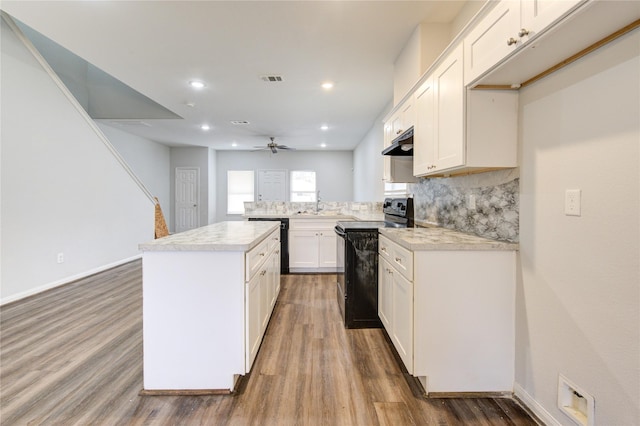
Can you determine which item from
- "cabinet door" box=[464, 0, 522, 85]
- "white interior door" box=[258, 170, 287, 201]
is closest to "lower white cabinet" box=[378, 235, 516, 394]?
"cabinet door" box=[464, 0, 522, 85]

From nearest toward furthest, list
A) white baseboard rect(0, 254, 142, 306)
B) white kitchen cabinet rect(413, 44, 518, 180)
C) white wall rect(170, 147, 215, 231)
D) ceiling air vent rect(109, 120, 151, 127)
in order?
1. white kitchen cabinet rect(413, 44, 518, 180)
2. white baseboard rect(0, 254, 142, 306)
3. ceiling air vent rect(109, 120, 151, 127)
4. white wall rect(170, 147, 215, 231)

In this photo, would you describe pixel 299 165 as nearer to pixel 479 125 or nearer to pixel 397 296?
pixel 397 296

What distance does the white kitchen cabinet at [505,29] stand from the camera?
1.06 m

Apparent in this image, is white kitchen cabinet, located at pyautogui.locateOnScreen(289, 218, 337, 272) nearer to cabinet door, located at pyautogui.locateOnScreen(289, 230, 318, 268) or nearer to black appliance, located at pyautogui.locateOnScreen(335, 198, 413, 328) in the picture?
cabinet door, located at pyautogui.locateOnScreen(289, 230, 318, 268)

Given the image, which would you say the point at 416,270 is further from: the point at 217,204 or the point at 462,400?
the point at 217,204

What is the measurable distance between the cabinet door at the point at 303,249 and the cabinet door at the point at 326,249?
0.06 metres

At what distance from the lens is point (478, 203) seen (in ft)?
6.64

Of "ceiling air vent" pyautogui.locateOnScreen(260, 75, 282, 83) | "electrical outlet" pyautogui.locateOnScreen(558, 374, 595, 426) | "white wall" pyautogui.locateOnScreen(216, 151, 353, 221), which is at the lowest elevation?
"electrical outlet" pyautogui.locateOnScreen(558, 374, 595, 426)

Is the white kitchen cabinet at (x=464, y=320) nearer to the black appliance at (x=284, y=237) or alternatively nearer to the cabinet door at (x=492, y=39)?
the cabinet door at (x=492, y=39)

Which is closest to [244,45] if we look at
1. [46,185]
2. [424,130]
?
[424,130]

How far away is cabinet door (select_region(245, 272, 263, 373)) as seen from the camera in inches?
69.9

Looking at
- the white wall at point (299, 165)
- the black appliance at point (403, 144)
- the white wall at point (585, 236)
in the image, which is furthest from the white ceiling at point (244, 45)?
the white wall at point (299, 165)

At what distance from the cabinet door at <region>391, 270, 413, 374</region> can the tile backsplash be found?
2.16 feet

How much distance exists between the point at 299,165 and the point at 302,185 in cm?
64
